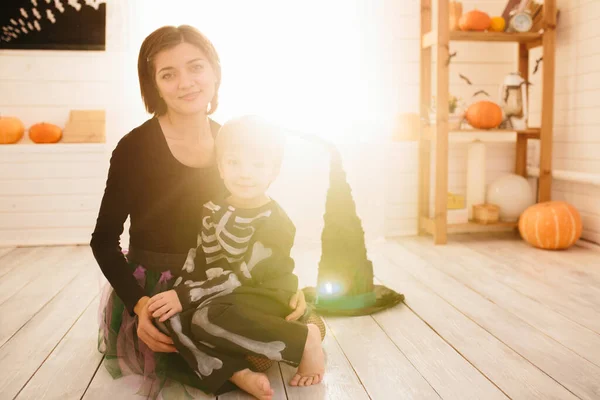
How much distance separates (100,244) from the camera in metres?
1.37

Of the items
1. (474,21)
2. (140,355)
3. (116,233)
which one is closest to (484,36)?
(474,21)

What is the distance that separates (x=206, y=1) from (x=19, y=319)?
175 centimetres

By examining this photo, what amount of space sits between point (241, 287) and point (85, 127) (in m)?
2.12

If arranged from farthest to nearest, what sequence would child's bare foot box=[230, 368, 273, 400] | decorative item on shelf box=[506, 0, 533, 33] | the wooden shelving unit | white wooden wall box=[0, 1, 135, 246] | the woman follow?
white wooden wall box=[0, 1, 135, 246] → decorative item on shelf box=[506, 0, 533, 33] → the wooden shelving unit → the woman → child's bare foot box=[230, 368, 273, 400]

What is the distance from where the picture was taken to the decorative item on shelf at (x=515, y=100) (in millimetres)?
2930

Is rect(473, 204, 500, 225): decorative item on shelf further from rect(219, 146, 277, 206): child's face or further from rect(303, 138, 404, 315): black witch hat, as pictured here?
rect(219, 146, 277, 206): child's face

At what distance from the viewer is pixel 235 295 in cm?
130

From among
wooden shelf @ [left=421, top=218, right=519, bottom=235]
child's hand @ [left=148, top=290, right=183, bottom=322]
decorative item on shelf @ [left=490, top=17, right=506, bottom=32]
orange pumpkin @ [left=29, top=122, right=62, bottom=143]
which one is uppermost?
decorative item on shelf @ [left=490, top=17, right=506, bottom=32]

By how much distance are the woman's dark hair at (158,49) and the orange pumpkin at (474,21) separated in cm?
Result: 181

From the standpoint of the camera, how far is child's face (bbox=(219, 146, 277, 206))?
4.28 ft

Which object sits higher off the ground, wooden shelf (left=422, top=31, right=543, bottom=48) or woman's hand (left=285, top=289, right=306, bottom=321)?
wooden shelf (left=422, top=31, right=543, bottom=48)

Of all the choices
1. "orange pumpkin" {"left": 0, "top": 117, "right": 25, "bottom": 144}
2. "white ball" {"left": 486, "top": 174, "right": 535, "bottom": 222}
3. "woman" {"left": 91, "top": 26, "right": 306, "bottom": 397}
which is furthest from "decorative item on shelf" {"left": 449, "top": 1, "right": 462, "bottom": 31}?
"orange pumpkin" {"left": 0, "top": 117, "right": 25, "bottom": 144}

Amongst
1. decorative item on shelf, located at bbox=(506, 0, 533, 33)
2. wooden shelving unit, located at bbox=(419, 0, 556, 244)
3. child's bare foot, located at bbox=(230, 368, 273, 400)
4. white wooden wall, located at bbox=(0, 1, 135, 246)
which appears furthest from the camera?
white wooden wall, located at bbox=(0, 1, 135, 246)

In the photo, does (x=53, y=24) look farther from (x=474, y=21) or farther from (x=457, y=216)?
(x=457, y=216)
